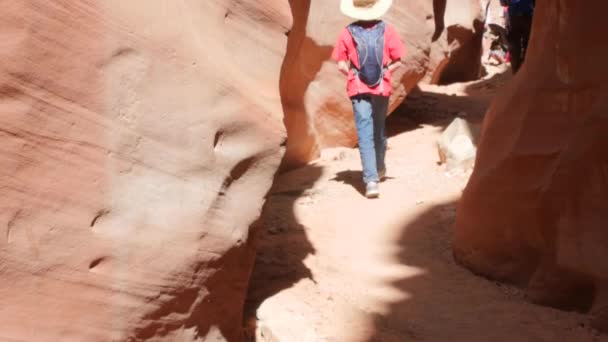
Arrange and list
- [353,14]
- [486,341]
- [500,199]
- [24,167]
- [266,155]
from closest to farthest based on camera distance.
→ [24,167] < [266,155] < [486,341] < [500,199] < [353,14]

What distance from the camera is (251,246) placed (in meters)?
3.35

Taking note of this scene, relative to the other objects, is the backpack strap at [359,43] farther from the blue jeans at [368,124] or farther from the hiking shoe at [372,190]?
the hiking shoe at [372,190]

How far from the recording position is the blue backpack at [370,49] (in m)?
6.16

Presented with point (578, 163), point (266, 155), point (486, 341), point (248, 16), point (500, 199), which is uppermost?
point (248, 16)

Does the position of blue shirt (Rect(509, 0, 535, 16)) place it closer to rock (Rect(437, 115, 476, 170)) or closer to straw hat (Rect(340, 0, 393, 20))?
rock (Rect(437, 115, 476, 170))

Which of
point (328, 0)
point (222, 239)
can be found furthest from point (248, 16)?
point (328, 0)

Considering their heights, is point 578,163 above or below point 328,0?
below

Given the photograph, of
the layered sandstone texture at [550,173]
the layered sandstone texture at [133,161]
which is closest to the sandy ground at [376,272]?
the layered sandstone texture at [550,173]

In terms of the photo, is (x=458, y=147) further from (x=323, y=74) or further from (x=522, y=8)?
(x=522, y=8)

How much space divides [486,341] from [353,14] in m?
3.21

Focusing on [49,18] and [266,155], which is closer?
[49,18]

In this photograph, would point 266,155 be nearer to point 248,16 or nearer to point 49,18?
point 248,16

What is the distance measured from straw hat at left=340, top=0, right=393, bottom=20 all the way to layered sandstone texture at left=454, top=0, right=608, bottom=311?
169 cm

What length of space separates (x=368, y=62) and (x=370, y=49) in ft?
0.34
